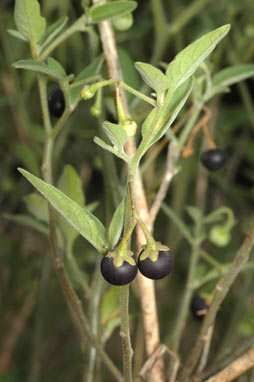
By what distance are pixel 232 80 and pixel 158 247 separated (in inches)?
9.2

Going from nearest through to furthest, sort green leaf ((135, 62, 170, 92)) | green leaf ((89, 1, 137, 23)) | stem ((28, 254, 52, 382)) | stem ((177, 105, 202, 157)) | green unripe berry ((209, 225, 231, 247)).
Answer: green leaf ((135, 62, 170, 92)) < green leaf ((89, 1, 137, 23)) < stem ((177, 105, 202, 157)) < green unripe berry ((209, 225, 231, 247)) < stem ((28, 254, 52, 382))

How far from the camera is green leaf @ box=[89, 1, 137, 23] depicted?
1.32 ft

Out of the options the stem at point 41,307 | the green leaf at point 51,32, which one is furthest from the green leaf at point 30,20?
the stem at point 41,307

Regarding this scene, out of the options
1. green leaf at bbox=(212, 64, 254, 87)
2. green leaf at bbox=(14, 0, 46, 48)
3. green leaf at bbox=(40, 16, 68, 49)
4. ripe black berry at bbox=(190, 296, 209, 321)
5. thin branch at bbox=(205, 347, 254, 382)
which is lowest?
ripe black berry at bbox=(190, 296, 209, 321)

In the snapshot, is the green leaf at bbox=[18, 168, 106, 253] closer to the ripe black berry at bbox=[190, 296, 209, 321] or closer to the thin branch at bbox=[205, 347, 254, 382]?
the thin branch at bbox=[205, 347, 254, 382]

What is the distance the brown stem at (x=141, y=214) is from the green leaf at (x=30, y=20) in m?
0.05

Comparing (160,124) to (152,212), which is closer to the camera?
(160,124)

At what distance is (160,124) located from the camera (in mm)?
313

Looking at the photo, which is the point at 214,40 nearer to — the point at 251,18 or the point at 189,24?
the point at 251,18

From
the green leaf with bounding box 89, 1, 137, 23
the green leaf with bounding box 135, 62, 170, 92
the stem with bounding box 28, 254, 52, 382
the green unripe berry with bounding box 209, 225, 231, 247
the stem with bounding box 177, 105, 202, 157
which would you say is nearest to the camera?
the green leaf with bounding box 135, 62, 170, 92

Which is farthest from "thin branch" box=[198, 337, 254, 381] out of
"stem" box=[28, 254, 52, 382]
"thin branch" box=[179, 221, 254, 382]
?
"stem" box=[28, 254, 52, 382]

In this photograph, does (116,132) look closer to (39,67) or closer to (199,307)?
(39,67)

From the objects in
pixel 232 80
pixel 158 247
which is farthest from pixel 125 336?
pixel 232 80

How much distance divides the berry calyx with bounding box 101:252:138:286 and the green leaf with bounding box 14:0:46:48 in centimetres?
19
